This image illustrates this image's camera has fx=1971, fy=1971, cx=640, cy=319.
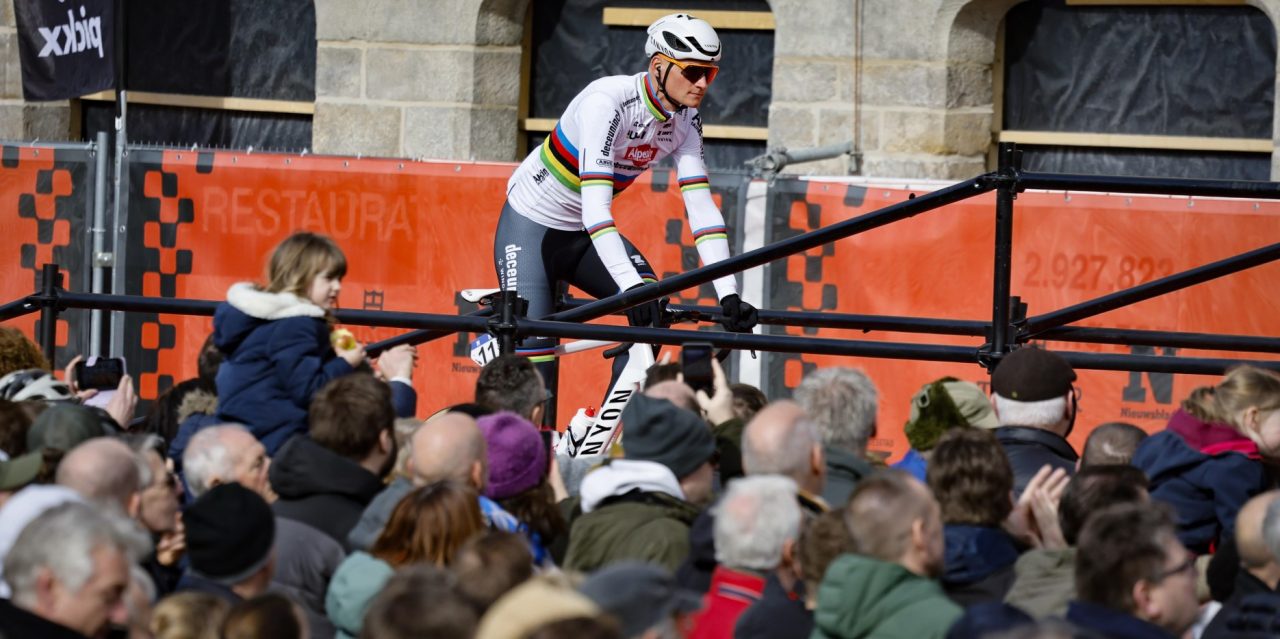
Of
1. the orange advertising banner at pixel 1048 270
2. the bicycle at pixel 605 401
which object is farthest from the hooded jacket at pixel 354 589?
the orange advertising banner at pixel 1048 270

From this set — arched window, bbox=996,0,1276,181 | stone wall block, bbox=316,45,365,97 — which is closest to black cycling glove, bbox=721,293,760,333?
arched window, bbox=996,0,1276,181

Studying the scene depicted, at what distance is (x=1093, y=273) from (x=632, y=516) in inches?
224

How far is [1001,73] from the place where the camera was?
13039 millimetres

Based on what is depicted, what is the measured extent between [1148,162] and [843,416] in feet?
26.0

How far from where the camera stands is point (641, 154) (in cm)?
830

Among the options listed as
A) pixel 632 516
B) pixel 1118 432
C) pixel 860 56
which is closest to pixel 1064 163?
pixel 860 56

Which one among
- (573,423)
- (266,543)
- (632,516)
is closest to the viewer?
(266,543)

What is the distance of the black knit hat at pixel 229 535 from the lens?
4633 mm

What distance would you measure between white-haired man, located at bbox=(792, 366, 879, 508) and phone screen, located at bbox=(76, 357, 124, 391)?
2.80 metres

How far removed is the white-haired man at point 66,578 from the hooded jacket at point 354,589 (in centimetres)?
67

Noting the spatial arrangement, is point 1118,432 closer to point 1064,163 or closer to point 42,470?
point 42,470

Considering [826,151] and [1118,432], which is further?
[826,151]

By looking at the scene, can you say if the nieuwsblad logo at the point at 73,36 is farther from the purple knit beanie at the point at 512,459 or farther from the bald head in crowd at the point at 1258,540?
the bald head in crowd at the point at 1258,540

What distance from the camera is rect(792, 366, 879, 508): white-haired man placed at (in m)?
5.46
